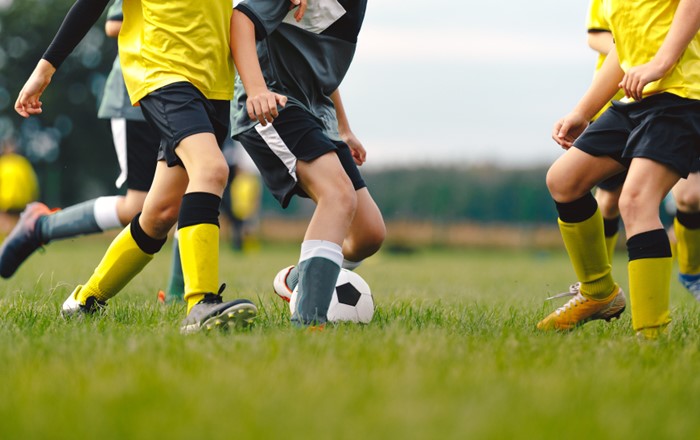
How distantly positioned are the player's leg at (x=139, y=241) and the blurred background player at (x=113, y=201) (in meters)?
1.00

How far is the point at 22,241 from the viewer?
210 inches

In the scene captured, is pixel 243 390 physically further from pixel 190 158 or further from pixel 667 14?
pixel 667 14

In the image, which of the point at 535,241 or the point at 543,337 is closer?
the point at 543,337

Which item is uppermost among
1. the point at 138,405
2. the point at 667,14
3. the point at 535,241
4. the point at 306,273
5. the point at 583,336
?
the point at 667,14

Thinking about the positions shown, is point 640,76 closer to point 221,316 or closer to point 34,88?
point 221,316

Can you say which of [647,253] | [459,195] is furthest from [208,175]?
[459,195]

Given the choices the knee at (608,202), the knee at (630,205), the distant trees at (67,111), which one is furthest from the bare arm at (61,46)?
the distant trees at (67,111)

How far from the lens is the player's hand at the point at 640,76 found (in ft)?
10.6

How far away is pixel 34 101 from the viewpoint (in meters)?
3.77

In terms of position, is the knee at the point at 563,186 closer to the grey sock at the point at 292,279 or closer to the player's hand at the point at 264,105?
the player's hand at the point at 264,105

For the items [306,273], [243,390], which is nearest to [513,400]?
[243,390]

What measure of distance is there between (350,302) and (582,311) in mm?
1043

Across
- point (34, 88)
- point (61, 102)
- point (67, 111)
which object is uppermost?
point (34, 88)

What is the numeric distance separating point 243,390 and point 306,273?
4.54 ft
